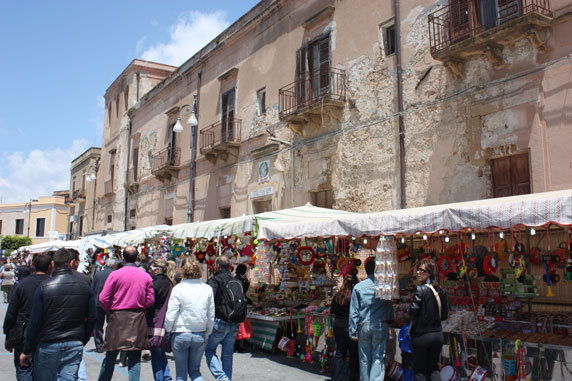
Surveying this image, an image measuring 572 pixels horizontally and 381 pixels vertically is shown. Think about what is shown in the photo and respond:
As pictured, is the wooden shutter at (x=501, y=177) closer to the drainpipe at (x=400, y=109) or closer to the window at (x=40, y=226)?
the drainpipe at (x=400, y=109)

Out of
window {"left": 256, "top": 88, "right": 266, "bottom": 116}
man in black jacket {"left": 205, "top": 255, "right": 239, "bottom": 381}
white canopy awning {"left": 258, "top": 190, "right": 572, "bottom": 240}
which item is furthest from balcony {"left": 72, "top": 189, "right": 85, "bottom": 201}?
man in black jacket {"left": 205, "top": 255, "right": 239, "bottom": 381}

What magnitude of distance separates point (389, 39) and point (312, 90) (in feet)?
8.60

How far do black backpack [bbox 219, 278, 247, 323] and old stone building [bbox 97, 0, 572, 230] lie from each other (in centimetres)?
535

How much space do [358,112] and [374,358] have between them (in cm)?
737

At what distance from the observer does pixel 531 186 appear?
8602mm

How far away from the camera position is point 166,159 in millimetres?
21812

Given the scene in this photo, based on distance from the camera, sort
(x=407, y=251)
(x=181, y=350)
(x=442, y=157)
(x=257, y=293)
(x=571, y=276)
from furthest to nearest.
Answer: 1. (x=257, y=293)
2. (x=442, y=157)
3. (x=407, y=251)
4. (x=571, y=276)
5. (x=181, y=350)

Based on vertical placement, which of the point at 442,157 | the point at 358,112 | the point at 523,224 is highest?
the point at 358,112

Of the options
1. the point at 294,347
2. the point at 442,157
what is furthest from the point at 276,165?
the point at 294,347

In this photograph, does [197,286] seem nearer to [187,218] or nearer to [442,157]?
[442,157]

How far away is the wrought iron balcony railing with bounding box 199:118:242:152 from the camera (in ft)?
55.8

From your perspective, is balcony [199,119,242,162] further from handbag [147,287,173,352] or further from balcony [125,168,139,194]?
handbag [147,287,173,352]

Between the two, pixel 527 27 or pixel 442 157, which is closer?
pixel 527 27

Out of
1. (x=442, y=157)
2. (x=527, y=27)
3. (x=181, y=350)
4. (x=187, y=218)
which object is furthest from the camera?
(x=187, y=218)
